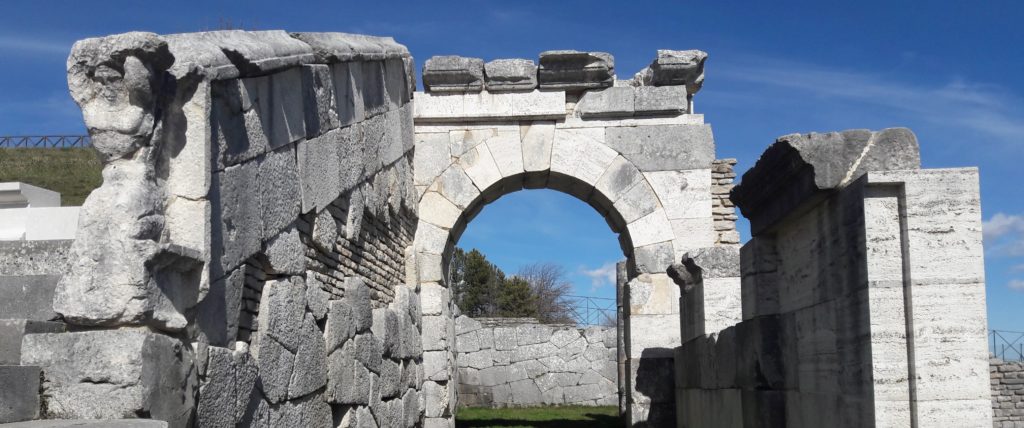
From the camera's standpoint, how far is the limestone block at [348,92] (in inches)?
272

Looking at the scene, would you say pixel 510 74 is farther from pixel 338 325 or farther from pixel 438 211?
pixel 338 325

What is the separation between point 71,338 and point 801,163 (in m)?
3.05

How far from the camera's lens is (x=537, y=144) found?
1016cm

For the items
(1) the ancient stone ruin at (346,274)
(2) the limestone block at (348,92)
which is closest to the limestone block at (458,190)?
(1) the ancient stone ruin at (346,274)

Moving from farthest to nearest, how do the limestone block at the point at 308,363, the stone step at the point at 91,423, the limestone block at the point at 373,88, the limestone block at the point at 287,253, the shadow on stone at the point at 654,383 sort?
the shadow on stone at the point at 654,383 < the limestone block at the point at 373,88 < the limestone block at the point at 308,363 < the limestone block at the point at 287,253 < the stone step at the point at 91,423

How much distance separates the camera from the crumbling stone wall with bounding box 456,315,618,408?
18359 mm

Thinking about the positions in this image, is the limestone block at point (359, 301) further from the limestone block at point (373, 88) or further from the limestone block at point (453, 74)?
the limestone block at point (453, 74)

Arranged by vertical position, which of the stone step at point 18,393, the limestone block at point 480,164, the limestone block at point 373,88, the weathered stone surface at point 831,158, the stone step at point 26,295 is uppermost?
the limestone block at point 373,88

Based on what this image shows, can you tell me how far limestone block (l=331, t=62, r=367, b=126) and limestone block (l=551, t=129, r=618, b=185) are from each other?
2984mm

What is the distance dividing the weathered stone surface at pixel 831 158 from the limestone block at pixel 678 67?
17.9 ft

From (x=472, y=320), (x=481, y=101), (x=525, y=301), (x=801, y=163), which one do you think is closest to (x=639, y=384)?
(x=481, y=101)

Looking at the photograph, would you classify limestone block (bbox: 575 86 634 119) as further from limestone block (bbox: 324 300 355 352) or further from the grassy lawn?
the grassy lawn

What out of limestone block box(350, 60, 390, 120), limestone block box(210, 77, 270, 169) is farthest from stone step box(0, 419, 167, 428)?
limestone block box(350, 60, 390, 120)

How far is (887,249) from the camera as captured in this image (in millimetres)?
3672
